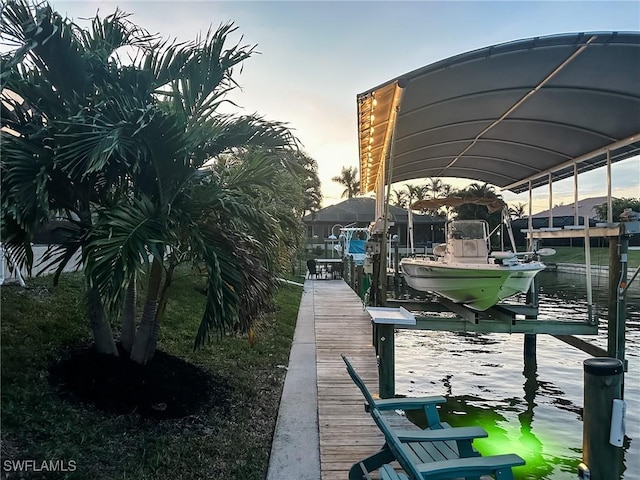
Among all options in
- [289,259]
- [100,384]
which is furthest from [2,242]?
[289,259]

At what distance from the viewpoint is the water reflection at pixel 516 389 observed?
6.13m

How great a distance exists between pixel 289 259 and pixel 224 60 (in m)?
2.49

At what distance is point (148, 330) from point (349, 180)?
56276 mm

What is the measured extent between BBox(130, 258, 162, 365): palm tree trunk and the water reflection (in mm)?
4073

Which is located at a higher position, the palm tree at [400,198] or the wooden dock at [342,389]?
the palm tree at [400,198]

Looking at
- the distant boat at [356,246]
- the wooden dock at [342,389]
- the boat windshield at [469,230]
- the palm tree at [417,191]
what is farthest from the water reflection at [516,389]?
the palm tree at [417,191]

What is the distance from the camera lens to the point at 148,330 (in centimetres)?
523

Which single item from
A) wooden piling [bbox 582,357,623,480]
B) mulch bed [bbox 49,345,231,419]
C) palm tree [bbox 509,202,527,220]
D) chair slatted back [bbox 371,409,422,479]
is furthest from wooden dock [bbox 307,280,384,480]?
palm tree [bbox 509,202,527,220]

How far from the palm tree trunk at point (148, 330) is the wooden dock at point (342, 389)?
6.53ft

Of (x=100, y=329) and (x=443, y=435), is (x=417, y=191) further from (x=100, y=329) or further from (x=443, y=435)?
(x=443, y=435)

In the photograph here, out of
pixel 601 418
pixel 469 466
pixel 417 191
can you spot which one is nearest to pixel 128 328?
pixel 469 466

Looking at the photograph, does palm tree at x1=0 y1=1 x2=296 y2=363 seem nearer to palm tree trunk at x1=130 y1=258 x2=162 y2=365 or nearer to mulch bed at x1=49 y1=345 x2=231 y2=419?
palm tree trunk at x1=130 y1=258 x2=162 y2=365

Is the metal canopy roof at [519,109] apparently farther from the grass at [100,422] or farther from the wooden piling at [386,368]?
the grass at [100,422]

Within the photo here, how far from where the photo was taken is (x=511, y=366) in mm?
10102
